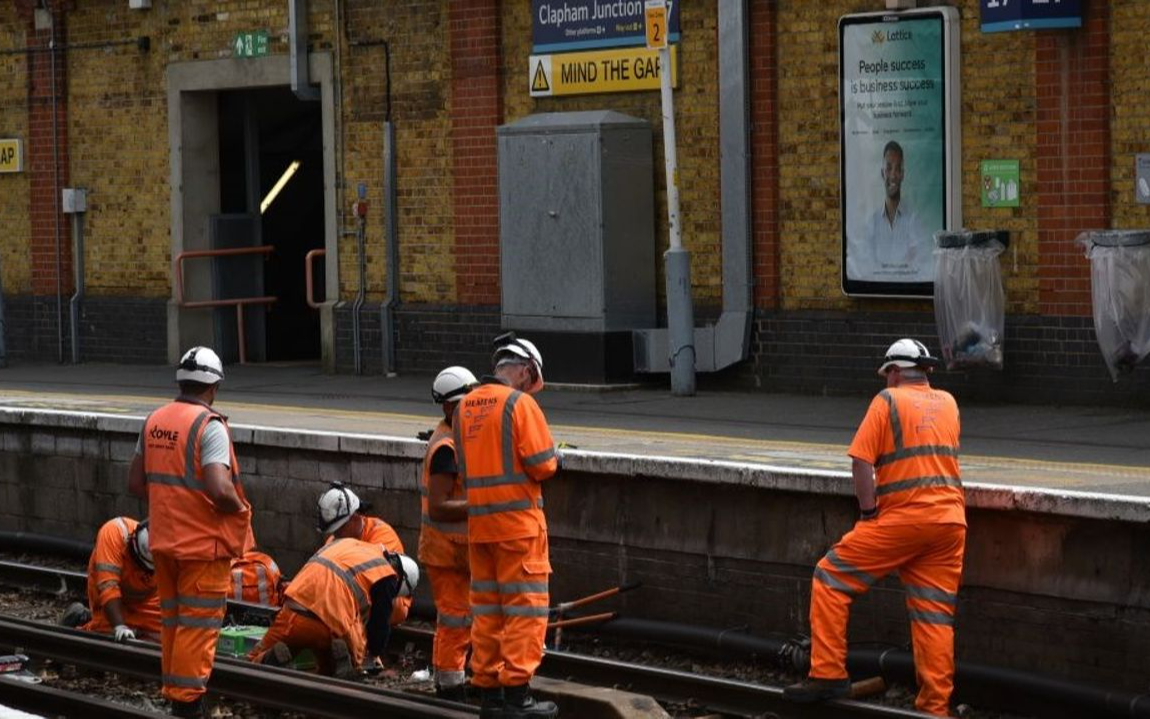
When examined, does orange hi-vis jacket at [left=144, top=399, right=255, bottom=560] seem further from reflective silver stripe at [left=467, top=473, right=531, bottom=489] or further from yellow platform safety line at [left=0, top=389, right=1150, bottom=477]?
yellow platform safety line at [left=0, top=389, right=1150, bottom=477]

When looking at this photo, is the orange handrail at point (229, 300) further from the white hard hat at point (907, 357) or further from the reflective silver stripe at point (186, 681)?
the white hard hat at point (907, 357)

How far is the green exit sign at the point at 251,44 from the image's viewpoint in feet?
82.1

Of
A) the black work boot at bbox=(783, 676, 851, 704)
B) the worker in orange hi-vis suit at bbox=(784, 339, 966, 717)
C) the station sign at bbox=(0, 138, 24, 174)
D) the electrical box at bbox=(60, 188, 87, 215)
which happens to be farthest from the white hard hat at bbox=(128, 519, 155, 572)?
the station sign at bbox=(0, 138, 24, 174)

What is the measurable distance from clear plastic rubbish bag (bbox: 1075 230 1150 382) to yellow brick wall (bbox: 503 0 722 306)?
436cm

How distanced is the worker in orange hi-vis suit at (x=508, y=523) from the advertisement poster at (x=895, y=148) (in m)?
9.06

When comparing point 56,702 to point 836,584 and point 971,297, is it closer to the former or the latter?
point 836,584

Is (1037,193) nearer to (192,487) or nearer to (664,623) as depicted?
(664,623)

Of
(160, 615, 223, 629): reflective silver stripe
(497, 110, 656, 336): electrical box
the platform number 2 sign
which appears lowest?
(160, 615, 223, 629): reflective silver stripe

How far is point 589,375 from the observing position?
21000mm

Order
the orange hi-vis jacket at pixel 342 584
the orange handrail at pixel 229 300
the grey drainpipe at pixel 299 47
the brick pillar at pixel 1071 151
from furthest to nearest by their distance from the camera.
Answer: the orange handrail at pixel 229 300, the grey drainpipe at pixel 299 47, the brick pillar at pixel 1071 151, the orange hi-vis jacket at pixel 342 584

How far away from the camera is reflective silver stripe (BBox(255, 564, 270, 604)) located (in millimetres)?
15445

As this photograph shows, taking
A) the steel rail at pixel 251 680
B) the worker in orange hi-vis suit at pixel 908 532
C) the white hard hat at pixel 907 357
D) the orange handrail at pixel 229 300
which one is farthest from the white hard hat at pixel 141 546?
the orange handrail at pixel 229 300

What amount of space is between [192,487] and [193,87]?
52.1 feet

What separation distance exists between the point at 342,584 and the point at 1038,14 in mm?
7971
